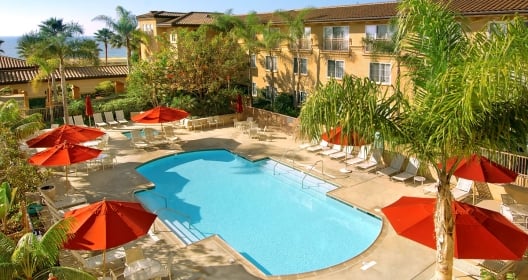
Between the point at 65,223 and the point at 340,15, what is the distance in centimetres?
2583

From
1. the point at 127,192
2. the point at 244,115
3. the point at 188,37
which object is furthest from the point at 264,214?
the point at 188,37

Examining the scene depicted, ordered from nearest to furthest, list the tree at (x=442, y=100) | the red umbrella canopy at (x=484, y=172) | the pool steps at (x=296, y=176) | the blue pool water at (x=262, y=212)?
the tree at (x=442, y=100) < the blue pool water at (x=262, y=212) < the red umbrella canopy at (x=484, y=172) < the pool steps at (x=296, y=176)

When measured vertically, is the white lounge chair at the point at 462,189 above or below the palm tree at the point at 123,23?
below

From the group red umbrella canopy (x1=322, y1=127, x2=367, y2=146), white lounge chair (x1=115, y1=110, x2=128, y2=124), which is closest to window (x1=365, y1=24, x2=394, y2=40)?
red umbrella canopy (x1=322, y1=127, x2=367, y2=146)

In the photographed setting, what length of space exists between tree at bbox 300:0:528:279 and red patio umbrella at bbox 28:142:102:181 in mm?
10654

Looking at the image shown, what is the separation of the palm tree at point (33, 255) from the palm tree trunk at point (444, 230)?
7.08 metres

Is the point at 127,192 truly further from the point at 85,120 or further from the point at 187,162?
the point at 85,120

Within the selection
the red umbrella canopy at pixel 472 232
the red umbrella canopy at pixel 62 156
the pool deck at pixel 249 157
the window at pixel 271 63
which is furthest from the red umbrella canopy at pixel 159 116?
the red umbrella canopy at pixel 472 232

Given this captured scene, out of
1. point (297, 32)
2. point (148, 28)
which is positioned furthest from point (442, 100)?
point (148, 28)

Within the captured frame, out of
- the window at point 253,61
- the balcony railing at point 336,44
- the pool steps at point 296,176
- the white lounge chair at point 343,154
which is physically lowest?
the pool steps at point 296,176

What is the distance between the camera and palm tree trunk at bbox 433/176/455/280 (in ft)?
28.0

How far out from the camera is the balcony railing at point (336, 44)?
95.8 feet

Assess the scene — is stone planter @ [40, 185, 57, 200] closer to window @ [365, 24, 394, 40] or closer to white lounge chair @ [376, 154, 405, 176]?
white lounge chair @ [376, 154, 405, 176]

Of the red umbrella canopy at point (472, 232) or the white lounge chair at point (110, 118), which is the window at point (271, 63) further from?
the red umbrella canopy at point (472, 232)
